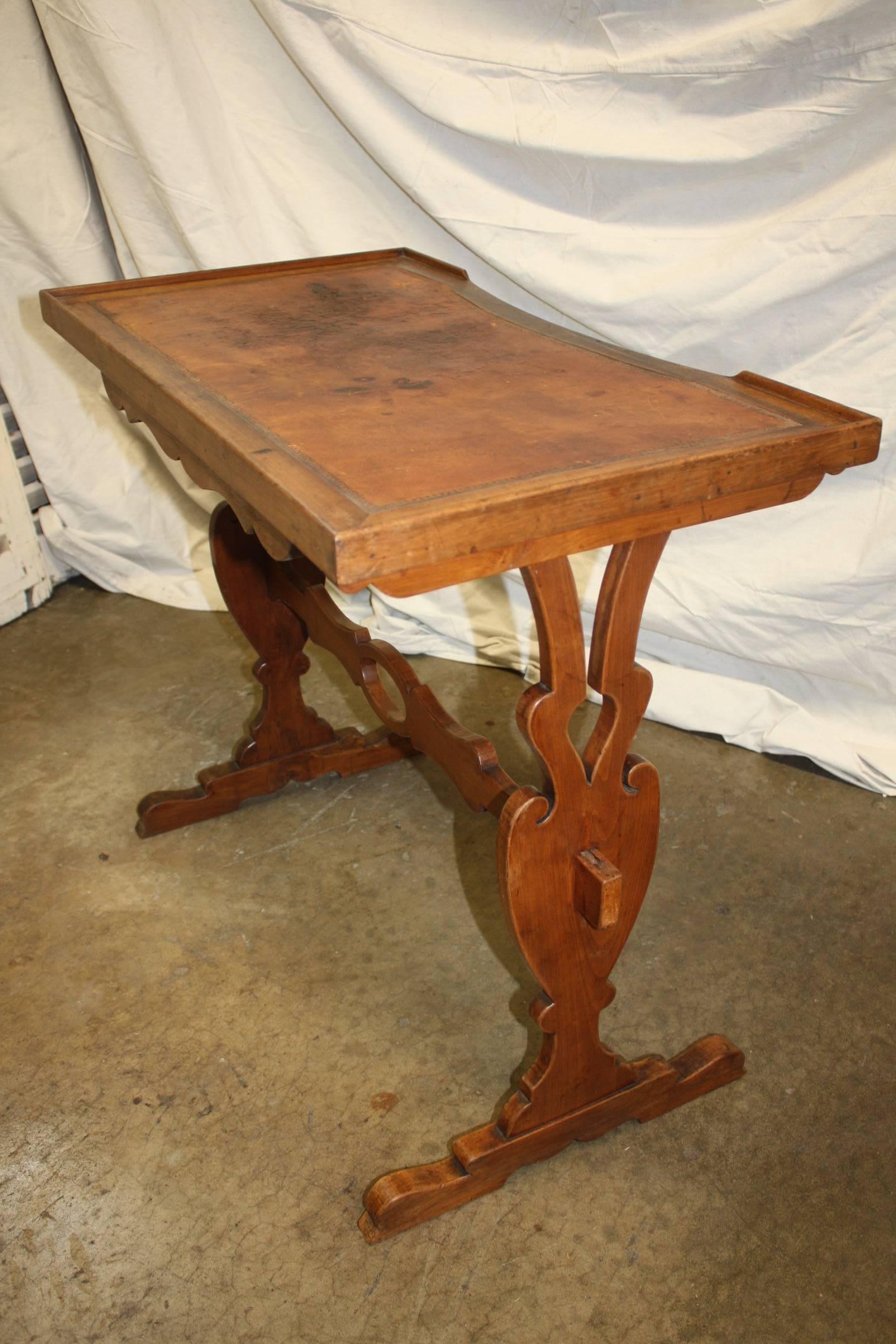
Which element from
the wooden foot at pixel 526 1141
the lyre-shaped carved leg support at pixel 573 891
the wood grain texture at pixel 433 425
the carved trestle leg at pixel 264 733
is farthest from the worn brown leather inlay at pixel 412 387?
the wooden foot at pixel 526 1141

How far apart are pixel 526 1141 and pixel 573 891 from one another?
0.45m

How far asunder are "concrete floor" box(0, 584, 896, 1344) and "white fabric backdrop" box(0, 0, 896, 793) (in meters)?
0.35

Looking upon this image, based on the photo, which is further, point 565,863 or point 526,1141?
point 526,1141

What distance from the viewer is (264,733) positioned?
2.68 metres

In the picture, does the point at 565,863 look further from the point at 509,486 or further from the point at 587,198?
the point at 587,198

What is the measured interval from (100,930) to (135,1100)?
46cm

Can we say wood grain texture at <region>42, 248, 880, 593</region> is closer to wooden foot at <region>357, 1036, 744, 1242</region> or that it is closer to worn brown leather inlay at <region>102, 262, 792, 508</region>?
worn brown leather inlay at <region>102, 262, 792, 508</region>

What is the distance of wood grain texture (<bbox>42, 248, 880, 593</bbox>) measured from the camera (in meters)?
1.31

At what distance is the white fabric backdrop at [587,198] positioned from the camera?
7.71 ft

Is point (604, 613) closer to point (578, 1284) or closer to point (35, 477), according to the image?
point (578, 1284)

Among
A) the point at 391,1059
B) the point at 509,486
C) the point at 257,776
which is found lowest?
the point at 391,1059

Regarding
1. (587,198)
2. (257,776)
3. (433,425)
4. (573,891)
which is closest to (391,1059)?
(573,891)

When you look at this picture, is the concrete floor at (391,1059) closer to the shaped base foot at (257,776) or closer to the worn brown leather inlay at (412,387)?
the shaped base foot at (257,776)

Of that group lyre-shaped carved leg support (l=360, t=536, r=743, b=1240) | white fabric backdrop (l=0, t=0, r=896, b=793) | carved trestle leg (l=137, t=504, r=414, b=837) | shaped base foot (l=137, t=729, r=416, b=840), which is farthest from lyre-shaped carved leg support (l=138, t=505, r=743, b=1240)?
white fabric backdrop (l=0, t=0, r=896, b=793)
